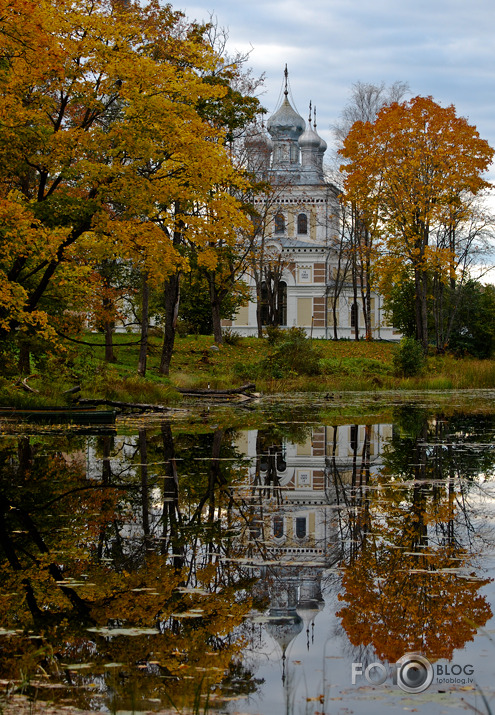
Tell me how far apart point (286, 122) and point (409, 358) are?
1281 inches

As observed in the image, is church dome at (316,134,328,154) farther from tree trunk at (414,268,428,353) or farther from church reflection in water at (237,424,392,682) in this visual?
church reflection in water at (237,424,392,682)

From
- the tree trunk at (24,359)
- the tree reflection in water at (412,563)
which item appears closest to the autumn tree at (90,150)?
the tree trunk at (24,359)

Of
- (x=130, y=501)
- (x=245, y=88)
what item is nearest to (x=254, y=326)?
(x=245, y=88)

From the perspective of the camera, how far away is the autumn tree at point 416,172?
115 ft

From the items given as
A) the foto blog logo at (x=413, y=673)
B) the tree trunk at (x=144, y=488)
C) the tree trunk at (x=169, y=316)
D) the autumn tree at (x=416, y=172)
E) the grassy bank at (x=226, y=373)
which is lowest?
the tree trunk at (x=144, y=488)

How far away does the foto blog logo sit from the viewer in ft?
12.2

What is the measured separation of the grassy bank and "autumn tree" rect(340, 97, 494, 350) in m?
4.26

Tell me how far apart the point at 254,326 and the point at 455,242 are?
69.9 ft

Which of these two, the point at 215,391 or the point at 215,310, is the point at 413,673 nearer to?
the point at 215,391

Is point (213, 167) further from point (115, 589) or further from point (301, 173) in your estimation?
point (301, 173)

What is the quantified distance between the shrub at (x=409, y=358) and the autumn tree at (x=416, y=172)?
3569 mm

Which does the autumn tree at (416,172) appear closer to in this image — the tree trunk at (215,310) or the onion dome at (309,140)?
the tree trunk at (215,310)

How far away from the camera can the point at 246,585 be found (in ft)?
17.2

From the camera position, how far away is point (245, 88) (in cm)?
3453
